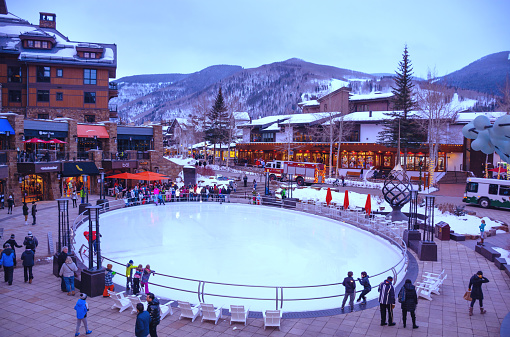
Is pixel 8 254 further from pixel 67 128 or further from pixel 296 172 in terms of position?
pixel 296 172

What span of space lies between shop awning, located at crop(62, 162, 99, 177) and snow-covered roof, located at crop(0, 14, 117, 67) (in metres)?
15.0

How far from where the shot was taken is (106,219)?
79.5ft

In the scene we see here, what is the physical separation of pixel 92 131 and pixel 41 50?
1298 centimetres

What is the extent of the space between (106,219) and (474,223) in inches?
937

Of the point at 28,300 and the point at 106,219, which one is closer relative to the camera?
the point at 28,300

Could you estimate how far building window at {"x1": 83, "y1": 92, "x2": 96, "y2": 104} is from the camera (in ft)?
140

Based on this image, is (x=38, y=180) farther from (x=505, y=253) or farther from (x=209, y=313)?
(x=505, y=253)

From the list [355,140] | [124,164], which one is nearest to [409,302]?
[124,164]

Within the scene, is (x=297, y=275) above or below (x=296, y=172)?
below

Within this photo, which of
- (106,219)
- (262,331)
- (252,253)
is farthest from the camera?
(106,219)

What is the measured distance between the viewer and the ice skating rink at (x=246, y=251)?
12977mm

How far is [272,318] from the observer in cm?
900

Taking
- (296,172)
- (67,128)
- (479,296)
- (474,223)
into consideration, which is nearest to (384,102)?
(296,172)

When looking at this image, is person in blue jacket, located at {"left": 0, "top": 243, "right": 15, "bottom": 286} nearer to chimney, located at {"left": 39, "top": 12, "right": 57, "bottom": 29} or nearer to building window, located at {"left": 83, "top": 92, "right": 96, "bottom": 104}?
building window, located at {"left": 83, "top": 92, "right": 96, "bottom": 104}
